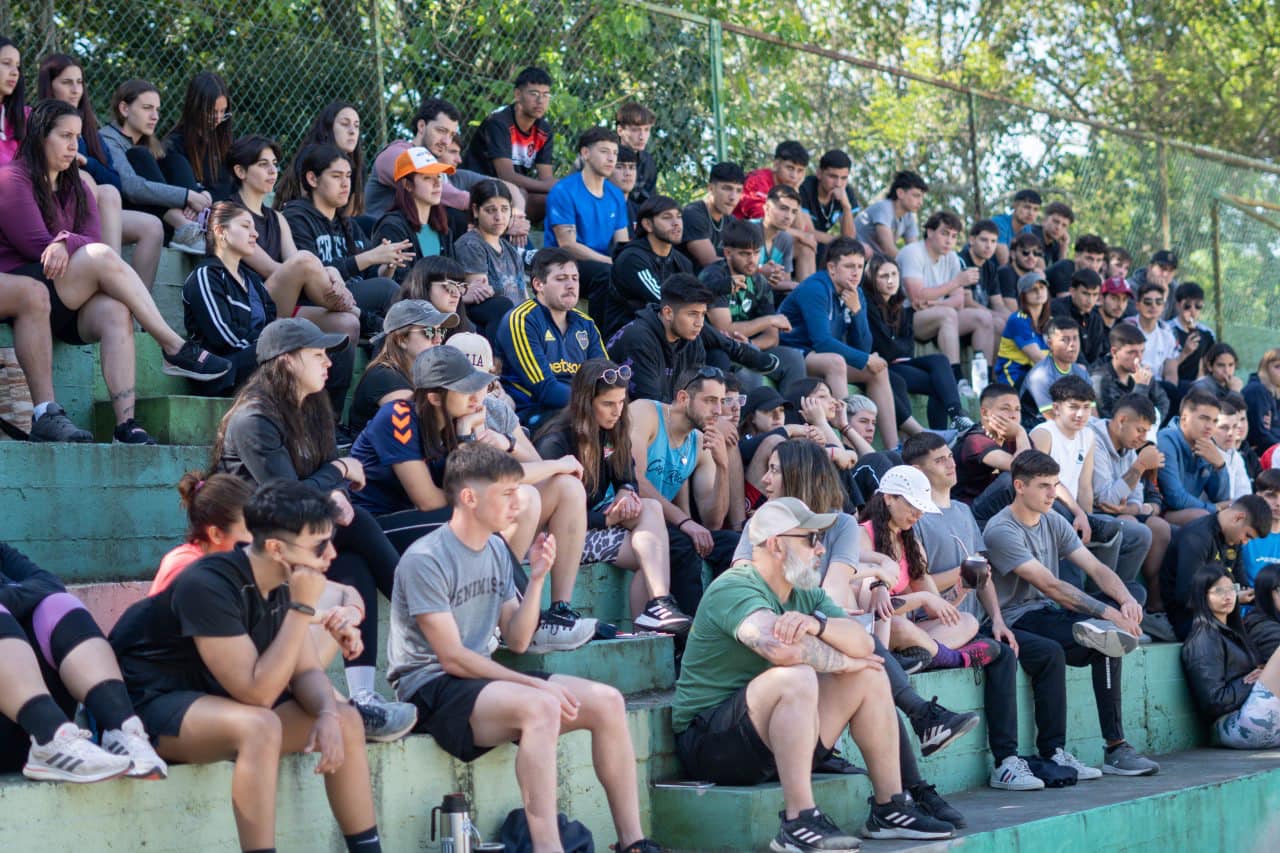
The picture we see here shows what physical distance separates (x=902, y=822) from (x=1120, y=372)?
6.54 metres

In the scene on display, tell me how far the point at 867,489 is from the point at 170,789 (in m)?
4.57

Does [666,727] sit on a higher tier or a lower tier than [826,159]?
lower

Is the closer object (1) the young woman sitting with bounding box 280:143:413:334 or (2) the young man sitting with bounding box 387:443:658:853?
(2) the young man sitting with bounding box 387:443:658:853

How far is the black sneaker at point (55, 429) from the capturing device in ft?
21.6

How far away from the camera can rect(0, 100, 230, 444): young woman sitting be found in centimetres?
688

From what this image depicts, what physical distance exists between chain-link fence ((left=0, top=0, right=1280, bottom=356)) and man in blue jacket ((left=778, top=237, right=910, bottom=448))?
1.92 m

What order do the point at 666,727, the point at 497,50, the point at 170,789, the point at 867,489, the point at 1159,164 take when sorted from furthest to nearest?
the point at 1159,164
the point at 497,50
the point at 867,489
the point at 666,727
the point at 170,789

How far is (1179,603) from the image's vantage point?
9.38 meters

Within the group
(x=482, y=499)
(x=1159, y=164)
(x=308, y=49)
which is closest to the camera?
(x=482, y=499)

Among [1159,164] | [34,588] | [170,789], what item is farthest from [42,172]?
[1159,164]

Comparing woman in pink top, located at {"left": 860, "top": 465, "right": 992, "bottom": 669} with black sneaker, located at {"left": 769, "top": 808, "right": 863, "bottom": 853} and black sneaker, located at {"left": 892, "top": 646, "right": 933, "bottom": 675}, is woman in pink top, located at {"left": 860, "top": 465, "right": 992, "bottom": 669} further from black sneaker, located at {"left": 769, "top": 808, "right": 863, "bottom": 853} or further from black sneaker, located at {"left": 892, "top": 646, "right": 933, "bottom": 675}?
black sneaker, located at {"left": 769, "top": 808, "right": 863, "bottom": 853}

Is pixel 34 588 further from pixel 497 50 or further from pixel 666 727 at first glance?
pixel 497 50

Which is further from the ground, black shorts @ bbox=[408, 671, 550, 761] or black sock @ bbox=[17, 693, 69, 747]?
black sock @ bbox=[17, 693, 69, 747]

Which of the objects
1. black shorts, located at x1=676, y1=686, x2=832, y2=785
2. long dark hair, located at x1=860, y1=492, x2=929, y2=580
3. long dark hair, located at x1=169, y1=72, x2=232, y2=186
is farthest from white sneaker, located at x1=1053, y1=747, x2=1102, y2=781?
long dark hair, located at x1=169, y1=72, x2=232, y2=186
